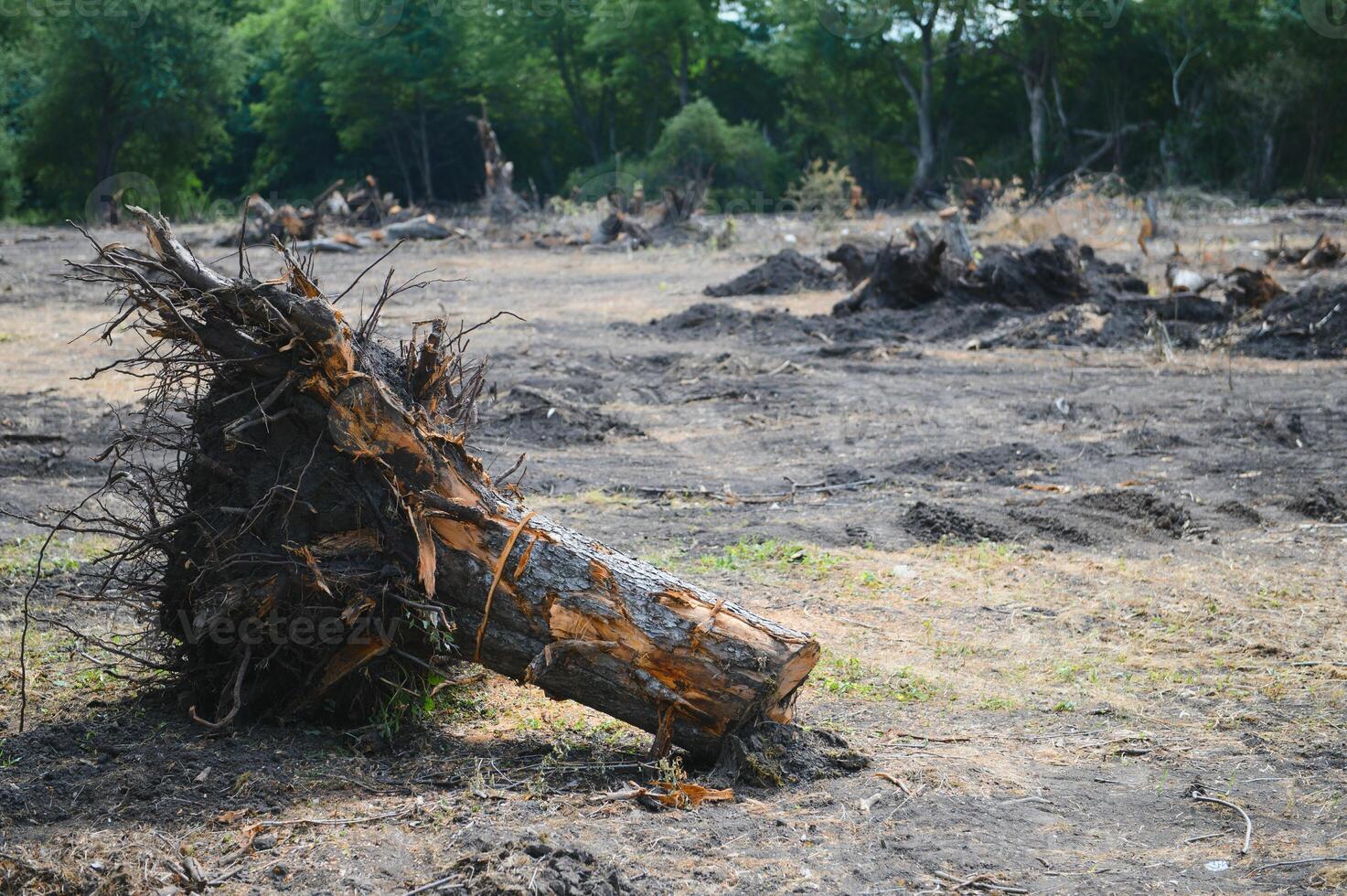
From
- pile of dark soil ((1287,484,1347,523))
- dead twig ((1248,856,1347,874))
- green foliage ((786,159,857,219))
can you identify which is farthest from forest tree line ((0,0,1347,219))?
dead twig ((1248,856,1347,874))

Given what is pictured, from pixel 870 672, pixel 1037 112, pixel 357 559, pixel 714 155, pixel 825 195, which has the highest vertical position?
pixel 1037 112

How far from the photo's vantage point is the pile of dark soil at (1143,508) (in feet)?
22.1

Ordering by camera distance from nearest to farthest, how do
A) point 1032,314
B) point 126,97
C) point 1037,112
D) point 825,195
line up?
point 1032,314 < point 825,195 < point 126,97 < point 1037,112

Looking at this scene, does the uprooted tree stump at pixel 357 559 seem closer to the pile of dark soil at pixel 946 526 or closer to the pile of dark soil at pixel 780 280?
the pile of dark soil at pixel 946 526

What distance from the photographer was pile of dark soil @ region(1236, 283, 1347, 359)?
11.7 meters

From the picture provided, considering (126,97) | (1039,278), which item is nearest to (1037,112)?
(1039,278)

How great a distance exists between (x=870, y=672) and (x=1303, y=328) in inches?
359

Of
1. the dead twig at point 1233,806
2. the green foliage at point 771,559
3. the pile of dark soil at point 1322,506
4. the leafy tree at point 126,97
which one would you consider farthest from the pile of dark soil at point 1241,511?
the leafy tree at point 126,97

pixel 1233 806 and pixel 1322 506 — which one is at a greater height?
pixel 1322 506

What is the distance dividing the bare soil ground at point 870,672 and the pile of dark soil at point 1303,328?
418mm

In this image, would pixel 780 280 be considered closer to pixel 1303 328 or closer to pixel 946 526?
pixel 1303 328

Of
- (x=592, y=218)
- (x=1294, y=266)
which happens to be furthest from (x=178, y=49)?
(x=1294, y=266)

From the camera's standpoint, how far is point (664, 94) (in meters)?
41.5

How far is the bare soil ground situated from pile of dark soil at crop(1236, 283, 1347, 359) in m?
0.42
